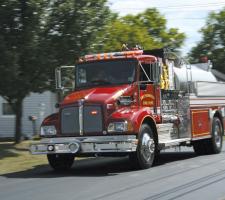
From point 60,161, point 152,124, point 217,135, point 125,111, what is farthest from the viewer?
point 217,135

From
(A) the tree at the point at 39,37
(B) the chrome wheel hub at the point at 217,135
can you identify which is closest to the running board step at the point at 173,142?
(B) the chrome wheel hub at the point at 217,135

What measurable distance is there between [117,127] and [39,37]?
617 cm

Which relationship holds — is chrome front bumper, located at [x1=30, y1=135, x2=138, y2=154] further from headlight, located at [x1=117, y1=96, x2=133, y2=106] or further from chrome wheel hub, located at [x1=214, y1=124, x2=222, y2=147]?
chrome wheel hub, located at [x1=214, y1=124, x2=222, y2=147]

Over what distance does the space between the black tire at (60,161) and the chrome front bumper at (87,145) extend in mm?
687

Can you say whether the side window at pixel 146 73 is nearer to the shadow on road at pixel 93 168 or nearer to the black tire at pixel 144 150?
the black tire at pixel 144 150

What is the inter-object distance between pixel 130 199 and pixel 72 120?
4.46 metres

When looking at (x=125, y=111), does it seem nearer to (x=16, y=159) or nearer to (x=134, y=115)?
(x=134, y=115)

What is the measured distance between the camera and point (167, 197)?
934cm

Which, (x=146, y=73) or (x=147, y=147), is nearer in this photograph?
(x=147, y=147)

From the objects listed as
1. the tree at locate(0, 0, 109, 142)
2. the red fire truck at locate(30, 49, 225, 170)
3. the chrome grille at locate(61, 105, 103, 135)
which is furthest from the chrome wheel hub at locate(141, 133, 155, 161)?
the tree at locate(0, 0, 109, 142)

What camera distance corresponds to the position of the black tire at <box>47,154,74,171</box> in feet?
46.2

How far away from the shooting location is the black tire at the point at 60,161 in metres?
14.1

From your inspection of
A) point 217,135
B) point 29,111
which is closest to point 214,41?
point 29,111

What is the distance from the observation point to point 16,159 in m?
16.3
